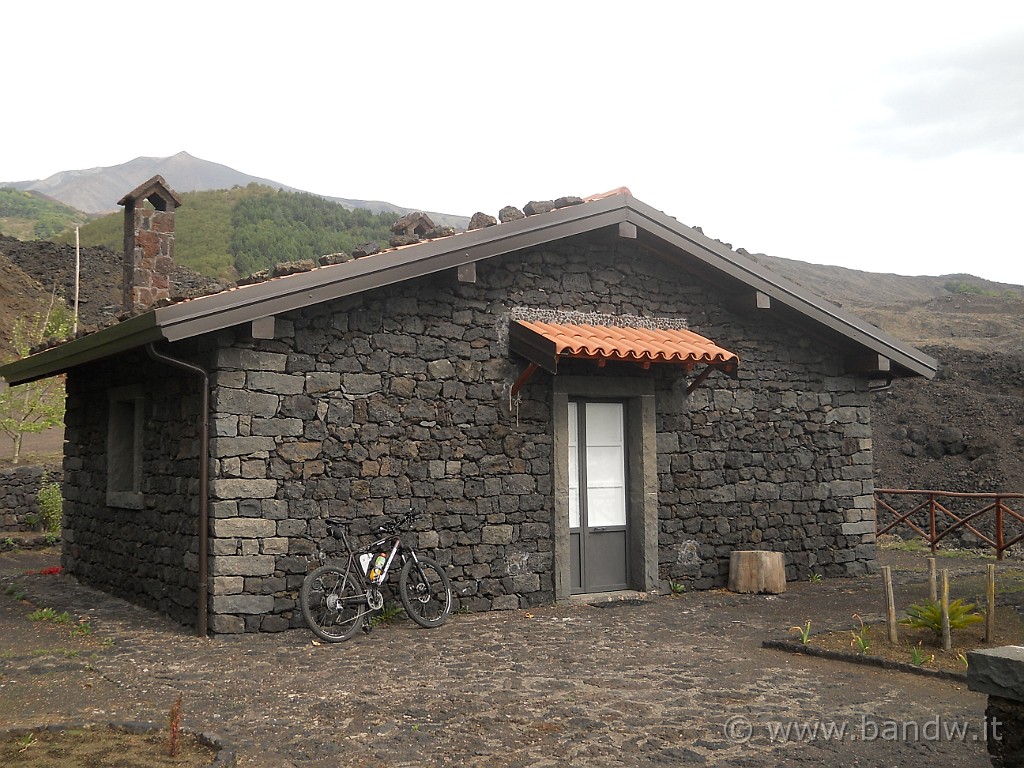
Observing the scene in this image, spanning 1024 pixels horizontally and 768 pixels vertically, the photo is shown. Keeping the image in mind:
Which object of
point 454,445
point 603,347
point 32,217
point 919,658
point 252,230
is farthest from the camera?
point 32,217

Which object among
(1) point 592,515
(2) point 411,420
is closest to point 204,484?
(2) point 411,420

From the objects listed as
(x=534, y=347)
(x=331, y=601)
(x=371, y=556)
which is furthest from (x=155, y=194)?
(x=331, y=601)

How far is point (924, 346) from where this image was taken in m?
31.6

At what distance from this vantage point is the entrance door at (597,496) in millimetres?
9477

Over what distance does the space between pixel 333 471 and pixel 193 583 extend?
1.47 m

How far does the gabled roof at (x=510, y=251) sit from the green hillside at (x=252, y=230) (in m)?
44.1

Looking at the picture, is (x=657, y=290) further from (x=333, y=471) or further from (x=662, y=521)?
(x=333, y=471)

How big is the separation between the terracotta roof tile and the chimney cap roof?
510 cm

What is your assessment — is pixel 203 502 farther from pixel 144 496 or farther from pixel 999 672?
pixel 999 672

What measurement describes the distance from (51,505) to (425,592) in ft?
34.1

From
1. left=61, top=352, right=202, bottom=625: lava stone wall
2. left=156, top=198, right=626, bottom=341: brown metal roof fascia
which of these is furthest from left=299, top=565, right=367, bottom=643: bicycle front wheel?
left=156, top=198, right=626, bottom=341: brown metal roof fascia

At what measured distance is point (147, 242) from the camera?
11406 millimetres

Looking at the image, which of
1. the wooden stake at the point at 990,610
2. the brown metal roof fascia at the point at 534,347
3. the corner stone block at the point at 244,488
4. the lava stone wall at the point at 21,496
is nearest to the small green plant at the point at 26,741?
the corner stone block at the point at 244,488

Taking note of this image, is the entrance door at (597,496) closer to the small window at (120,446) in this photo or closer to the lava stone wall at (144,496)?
the lava stone wall at (144,496)
